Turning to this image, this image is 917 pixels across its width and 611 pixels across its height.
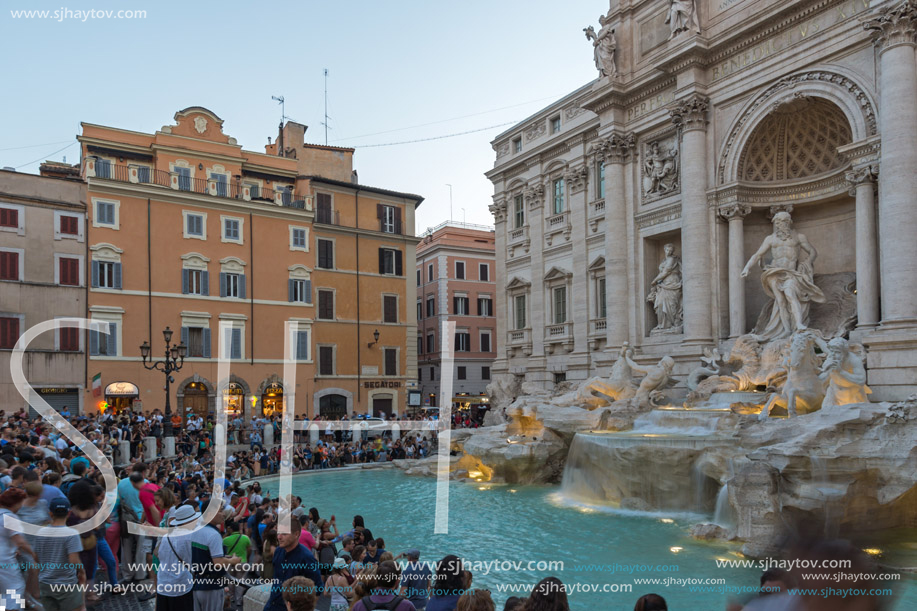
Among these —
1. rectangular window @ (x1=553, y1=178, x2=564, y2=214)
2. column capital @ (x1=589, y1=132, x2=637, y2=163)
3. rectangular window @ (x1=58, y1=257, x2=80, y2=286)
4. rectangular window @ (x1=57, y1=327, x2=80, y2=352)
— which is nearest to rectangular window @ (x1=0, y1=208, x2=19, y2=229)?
rectangular window @ (x1=58, y1=257, x2=80, y2=286)

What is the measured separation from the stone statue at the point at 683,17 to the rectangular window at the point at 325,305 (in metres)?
20.6

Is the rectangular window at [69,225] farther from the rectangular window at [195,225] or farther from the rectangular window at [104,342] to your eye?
the rectangular window at [195,225]

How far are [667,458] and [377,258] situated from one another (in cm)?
2556

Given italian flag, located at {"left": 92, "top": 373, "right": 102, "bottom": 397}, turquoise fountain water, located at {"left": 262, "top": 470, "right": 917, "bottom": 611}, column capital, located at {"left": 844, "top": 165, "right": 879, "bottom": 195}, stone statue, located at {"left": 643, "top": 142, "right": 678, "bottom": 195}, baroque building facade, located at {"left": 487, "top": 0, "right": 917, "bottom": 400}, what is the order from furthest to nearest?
1. italian flag, located at {"left": 92, "top": 373, "right": 102, "bottom": 397}
2. stone statue, located at {"left": 643, "top": 142, "right": 678, "bottom": 195}
3. column capital, located at {"left": 844, "top": 165, "right": 879, "bottom": 195}
4. baroque building facade, located at {"left": 487, "top": 0, "right": 917, "bottom": 400}
5. turquoise fountain water, located at {"left": 262, "top": 470, "right": 917, "bottom": 611}

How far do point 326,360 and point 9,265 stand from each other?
1411 centimetres

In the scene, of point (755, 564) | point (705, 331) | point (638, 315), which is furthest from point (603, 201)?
point (755, 564)

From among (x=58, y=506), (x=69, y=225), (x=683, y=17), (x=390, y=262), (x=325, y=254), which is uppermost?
(x=683, y=17)

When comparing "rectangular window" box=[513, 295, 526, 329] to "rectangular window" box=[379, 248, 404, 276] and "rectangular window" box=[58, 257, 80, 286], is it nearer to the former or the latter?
"rectangular window" box=[379, 248, 404, 276]

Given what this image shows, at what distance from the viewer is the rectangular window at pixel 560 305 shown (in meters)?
27.4

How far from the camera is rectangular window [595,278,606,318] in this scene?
83.0 feet

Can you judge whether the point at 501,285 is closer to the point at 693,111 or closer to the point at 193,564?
the point at 693,111

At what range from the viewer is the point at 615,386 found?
1952 centimetres

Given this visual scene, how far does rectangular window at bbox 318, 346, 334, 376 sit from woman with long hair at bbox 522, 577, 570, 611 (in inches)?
1222

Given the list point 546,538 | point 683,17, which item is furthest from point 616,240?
point 546,538
